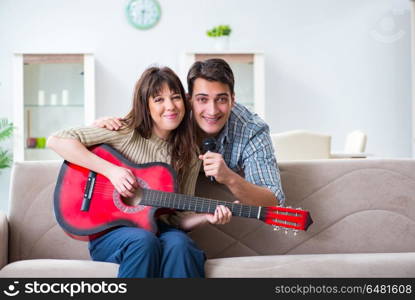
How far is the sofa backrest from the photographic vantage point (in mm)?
1988

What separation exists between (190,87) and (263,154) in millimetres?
367

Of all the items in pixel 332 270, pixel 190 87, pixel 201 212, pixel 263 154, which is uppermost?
pixel 190 87

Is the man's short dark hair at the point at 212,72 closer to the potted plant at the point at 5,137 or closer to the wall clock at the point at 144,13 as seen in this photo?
the potted plant at the point at 5,137

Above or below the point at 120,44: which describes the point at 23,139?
below

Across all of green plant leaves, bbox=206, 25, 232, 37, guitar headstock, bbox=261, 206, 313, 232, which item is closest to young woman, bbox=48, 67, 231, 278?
guitar headstock, bbox=261, 206, 313, 232

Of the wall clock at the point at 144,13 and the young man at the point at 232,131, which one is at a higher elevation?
the wall clock at the point at 144,13

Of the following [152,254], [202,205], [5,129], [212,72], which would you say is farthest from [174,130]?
[5,129]

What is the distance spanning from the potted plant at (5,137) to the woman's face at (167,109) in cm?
299

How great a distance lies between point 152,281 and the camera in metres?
1.53

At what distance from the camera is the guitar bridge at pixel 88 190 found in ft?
5.68

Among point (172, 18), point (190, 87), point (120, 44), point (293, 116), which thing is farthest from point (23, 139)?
point (190, 87)

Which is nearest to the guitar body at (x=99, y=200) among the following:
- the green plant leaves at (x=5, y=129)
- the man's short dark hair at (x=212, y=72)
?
the man's short dark hair at (x=212, y=72)

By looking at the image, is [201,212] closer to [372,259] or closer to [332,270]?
[332,270]

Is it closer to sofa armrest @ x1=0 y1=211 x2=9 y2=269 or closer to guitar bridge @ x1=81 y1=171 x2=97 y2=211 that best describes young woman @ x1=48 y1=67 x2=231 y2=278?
guitar bridge @ x1=81 y1=171 x2=97 y2=211
